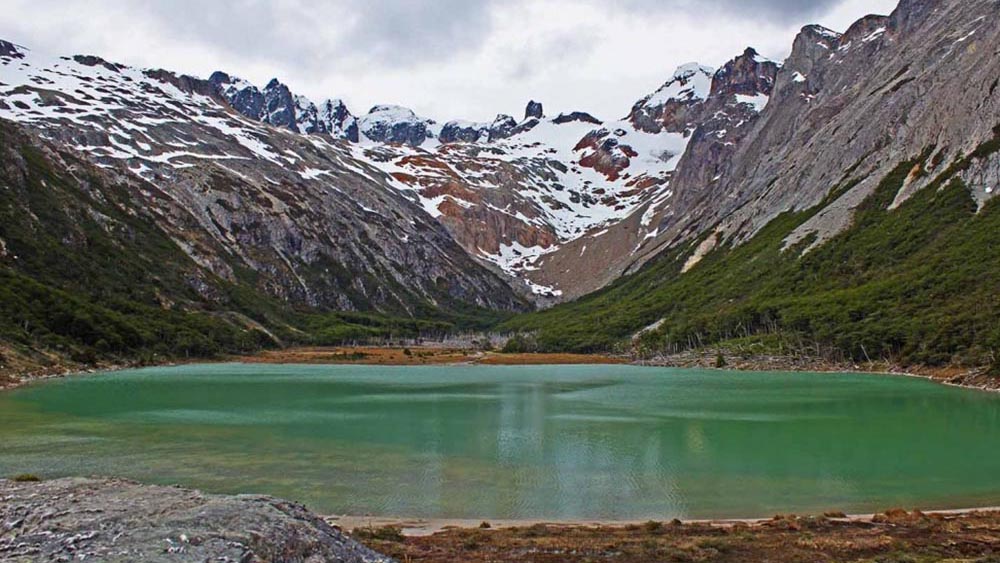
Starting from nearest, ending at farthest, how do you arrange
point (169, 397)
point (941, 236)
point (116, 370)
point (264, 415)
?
point (264, 415) → point (169, 397) → point (116, 370) → point (941, 236)

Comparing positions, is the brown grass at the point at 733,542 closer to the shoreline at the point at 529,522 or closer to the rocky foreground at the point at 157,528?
the shoreline at the point at 529,522

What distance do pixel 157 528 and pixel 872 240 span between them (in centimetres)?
13250

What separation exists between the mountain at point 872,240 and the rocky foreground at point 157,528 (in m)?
75.2

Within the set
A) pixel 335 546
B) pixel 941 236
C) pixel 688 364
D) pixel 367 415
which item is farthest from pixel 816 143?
pixel 335 546

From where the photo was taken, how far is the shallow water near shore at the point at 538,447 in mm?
26734

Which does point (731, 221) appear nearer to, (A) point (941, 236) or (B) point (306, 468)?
(A) point (941, 236)

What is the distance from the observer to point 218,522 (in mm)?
12539

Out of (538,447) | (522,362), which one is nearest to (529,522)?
(538,447)

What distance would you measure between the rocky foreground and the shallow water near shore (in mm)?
11001

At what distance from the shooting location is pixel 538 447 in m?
38.1

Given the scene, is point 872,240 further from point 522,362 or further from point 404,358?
point 404,358

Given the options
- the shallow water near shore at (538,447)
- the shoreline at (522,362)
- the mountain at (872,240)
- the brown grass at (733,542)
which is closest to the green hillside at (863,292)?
the mountain at (872,240)

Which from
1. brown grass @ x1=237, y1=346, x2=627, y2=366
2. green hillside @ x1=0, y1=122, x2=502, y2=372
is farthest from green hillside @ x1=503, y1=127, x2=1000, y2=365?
green hillside @ x1=0, y1=122, x2=502, y2=372

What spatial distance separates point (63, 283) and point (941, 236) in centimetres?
14305
